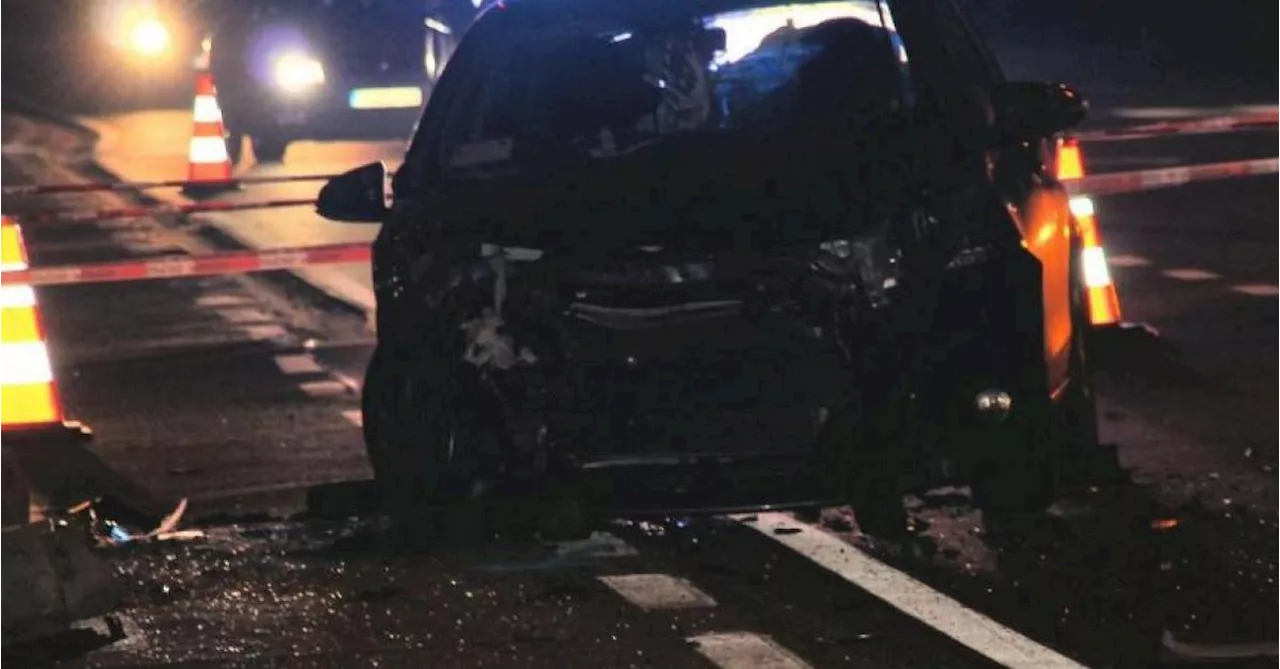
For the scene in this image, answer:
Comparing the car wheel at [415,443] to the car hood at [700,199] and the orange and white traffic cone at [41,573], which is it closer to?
the car hood at [700,199]

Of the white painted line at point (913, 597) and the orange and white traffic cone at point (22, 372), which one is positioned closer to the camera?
the white painted line at point (913, 597)

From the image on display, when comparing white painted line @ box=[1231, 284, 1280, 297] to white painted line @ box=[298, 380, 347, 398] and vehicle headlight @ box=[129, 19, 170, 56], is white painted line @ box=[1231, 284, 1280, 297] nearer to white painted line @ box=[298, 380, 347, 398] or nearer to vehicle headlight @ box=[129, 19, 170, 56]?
white painted line @ box=[298, 380, 347, 398]

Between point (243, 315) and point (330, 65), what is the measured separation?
861 centimetres

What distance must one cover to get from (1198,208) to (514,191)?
36.1ft

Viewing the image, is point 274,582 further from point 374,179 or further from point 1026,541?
point 1026,541

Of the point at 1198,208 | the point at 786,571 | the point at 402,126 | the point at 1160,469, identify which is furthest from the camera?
the point at 402,126

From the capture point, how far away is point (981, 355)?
677cm

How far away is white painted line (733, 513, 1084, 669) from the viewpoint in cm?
605

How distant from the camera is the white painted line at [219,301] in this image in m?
14.4

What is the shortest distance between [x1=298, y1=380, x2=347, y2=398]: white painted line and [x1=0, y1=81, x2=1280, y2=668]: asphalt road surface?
23 millimetres

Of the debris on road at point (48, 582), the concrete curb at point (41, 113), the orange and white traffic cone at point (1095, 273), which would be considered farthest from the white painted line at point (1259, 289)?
the concrete curb at point (41, 113)

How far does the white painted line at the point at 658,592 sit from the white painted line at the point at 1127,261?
776 cm

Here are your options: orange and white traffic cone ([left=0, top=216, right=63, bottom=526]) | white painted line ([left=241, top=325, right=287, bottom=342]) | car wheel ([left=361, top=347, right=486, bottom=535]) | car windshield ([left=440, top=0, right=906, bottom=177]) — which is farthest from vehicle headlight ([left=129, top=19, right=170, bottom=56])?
car wheel ([left=361, top=347, right=486, bottom=535])

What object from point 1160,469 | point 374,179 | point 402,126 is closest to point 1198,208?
point 402,126
